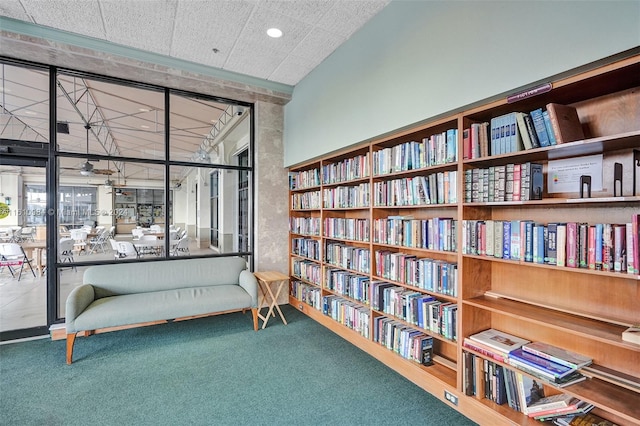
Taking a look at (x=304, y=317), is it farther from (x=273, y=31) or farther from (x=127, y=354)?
(x=273, y=31)

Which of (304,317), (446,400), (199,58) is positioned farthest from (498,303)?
(199,58)

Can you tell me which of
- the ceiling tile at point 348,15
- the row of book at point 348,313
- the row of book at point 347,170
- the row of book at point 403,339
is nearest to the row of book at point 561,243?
the row of book at point 403,339

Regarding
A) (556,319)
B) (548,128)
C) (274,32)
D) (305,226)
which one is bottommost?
(556,319)

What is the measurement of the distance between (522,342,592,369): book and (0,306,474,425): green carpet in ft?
2.41

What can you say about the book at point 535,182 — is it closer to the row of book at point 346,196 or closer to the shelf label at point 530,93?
the shelf label at point 530,93

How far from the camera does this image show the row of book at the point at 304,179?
4.26 metres

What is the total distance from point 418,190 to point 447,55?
1.08 m

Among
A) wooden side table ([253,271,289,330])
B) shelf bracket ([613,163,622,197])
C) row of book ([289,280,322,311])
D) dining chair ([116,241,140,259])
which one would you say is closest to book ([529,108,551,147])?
shelf bracket ([613,163,622,197])

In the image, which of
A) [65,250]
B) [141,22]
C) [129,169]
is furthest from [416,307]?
[65,250]

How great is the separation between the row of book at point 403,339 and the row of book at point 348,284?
1.09ft

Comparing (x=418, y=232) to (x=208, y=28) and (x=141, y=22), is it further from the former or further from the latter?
(x=141, y=22)

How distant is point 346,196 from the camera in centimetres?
368

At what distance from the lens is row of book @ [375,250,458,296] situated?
2457mm

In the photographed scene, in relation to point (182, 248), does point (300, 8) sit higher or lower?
higher
